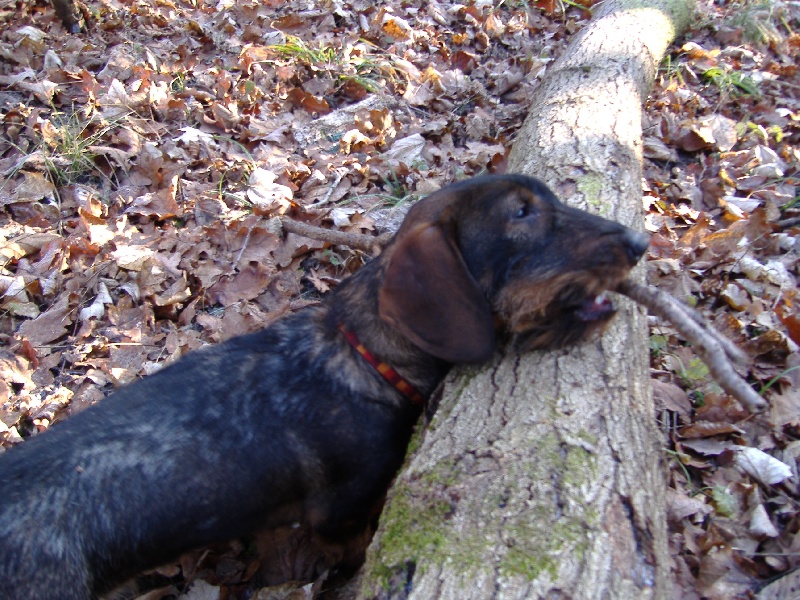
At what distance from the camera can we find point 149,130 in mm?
6039

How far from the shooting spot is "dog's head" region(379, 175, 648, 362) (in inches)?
107

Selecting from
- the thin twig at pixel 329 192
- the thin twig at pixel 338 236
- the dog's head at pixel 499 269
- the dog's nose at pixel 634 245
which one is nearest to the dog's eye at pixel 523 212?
the dog's head at pixel 499 269

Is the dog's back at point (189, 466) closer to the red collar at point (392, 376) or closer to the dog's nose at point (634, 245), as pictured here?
the red collar at point (392, 376)

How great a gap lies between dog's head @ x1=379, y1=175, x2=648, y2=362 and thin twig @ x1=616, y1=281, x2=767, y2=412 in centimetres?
13

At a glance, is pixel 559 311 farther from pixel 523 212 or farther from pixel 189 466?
pixel 189 466

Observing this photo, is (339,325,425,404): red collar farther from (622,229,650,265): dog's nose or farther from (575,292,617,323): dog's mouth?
(622,229,650,265): dog's nose

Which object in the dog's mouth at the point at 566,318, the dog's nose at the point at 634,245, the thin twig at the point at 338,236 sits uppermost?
the dog's nose at the point at 634,245

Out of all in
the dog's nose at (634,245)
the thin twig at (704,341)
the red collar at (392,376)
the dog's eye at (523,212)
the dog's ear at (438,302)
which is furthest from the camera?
the red collar at (392,376)

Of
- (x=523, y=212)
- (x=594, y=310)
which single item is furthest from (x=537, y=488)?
(x=523, y=212)

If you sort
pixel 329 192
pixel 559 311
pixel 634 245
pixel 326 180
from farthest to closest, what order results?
pixel 326 180, pixel 329 192, pixel 559 311, pixel 634 245

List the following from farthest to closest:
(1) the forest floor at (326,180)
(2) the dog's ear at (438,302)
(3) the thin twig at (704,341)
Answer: (1) the forest floor at (326,180), (2) the dog's ear at (438,302), (3) the thin twig at (704,341)

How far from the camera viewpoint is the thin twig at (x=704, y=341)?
2520 mm

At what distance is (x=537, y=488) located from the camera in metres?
2.29

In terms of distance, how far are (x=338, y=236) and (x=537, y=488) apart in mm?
2816
